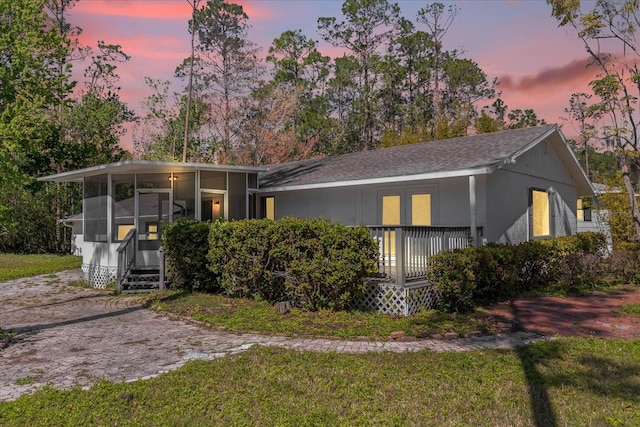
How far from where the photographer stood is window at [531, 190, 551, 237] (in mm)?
14107

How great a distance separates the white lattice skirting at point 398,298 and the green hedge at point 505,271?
0.33 metres

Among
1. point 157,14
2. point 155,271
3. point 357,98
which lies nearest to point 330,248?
point 155,271

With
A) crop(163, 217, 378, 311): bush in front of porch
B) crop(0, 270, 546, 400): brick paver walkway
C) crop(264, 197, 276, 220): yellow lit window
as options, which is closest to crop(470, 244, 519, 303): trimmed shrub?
crop(0, 270, 546, 400): brick paver walkway

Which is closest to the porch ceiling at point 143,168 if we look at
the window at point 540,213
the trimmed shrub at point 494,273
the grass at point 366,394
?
the grass at point 366,394

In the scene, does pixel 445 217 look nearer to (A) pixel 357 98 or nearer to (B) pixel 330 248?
(B) pixel 330 248

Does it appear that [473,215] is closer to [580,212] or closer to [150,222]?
[150,222]

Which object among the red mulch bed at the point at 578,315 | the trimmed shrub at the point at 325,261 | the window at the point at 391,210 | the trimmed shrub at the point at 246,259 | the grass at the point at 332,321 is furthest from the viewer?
the window at the point at 391,210

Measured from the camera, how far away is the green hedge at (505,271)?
8445 millimetres

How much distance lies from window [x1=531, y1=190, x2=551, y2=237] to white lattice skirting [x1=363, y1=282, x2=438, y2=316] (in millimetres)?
6836

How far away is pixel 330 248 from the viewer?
8.37m

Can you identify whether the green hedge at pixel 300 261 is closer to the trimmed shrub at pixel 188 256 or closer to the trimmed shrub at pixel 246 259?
the trimmed shrub at pixel 246 259

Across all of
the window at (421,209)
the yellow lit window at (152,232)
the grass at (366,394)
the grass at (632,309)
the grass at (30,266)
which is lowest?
the grass at (366,394)

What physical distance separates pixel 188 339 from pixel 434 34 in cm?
3902

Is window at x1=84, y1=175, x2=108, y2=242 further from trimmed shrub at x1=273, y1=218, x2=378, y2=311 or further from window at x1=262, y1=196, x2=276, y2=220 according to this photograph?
trimmed shrub at x1=273, y1=218, x2=378, y2=311
